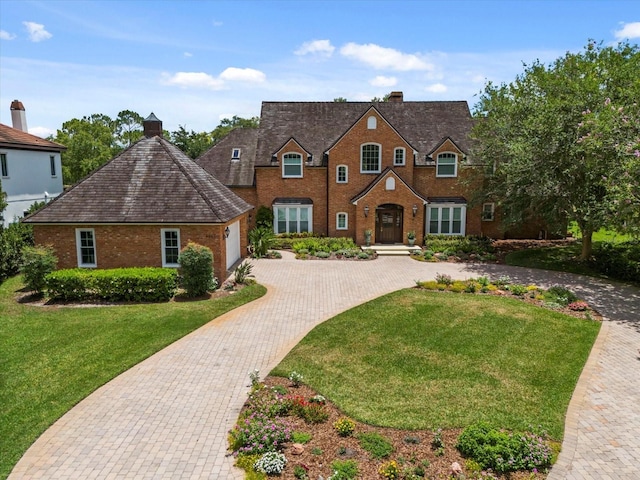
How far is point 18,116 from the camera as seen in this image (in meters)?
32.2

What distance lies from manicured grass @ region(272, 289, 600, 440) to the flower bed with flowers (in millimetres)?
521

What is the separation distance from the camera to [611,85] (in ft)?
68.7

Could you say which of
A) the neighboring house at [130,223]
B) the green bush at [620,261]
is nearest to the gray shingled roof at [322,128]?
the green bush at [620,261]

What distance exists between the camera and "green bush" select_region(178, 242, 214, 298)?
661 inches

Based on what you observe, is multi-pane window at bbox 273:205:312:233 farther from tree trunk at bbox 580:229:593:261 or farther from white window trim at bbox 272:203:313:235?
tree trunk at bbox 580:229:593:261

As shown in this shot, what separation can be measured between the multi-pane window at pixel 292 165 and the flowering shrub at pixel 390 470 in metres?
25.2

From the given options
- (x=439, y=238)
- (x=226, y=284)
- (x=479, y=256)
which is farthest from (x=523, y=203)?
(x=226, y=284)

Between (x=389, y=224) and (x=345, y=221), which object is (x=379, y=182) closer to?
(x=389, y=224)

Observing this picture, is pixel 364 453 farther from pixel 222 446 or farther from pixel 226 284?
pixel 226 284

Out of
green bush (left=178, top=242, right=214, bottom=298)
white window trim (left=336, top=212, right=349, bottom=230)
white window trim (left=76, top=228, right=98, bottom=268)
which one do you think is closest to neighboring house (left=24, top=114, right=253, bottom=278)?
white window trim (left=76, top=228, right=98, bottom=268)

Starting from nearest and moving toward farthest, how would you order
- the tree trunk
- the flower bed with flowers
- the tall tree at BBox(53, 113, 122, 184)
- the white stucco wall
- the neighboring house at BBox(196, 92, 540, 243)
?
the flower bed with flowers < the tree trunk < the white stucco wall < the neighboring house at BBox(196, 92, 540, 243) < the tall tree at BBox(53, 113, 122, 184)

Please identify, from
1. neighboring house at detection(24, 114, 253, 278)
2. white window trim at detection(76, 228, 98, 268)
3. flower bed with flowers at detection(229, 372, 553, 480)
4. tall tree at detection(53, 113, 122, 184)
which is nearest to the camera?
flower bed with flowers at detection(229, 372, 553, 480)

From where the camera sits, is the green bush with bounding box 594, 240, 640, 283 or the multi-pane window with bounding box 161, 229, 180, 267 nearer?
the multi-pane window with bounding box 161, 229, 180, 267

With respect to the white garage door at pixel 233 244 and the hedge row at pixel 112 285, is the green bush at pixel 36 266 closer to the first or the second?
the hedge row at pixel 112 285
